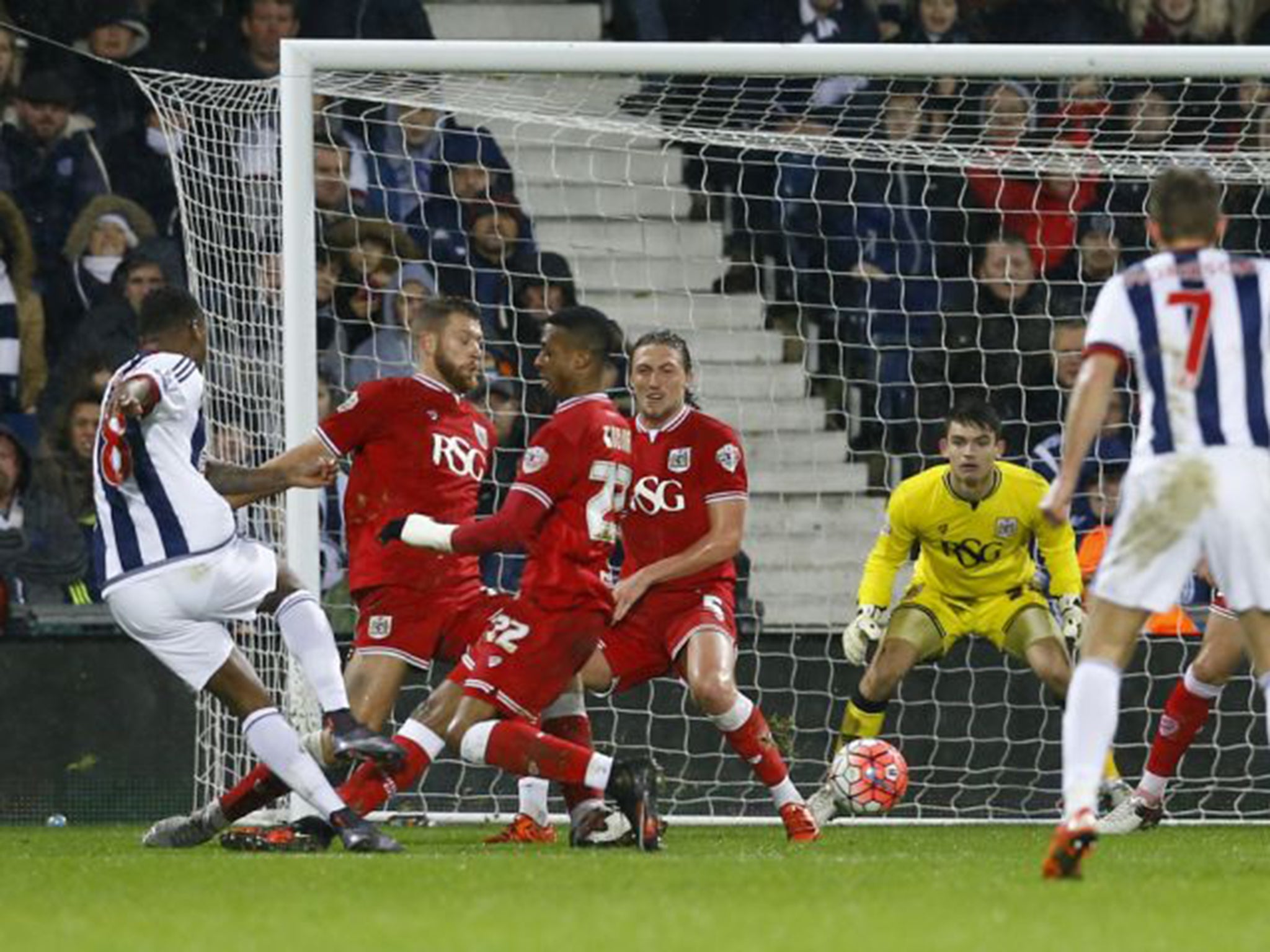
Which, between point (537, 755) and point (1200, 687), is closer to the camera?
point (537, 755)

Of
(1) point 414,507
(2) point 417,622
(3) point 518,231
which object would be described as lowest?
(2) point 417,622

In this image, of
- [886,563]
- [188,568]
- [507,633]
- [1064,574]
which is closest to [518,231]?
[886,563]

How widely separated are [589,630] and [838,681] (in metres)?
2.98

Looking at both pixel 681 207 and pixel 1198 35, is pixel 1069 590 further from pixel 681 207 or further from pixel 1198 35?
pixel 1198 35

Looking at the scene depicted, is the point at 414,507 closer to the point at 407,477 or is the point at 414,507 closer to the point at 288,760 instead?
the point at 407,477

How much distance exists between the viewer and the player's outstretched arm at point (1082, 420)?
21.3ft

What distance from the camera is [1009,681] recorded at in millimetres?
11234

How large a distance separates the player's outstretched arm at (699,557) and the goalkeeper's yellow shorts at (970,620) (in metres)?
1.43

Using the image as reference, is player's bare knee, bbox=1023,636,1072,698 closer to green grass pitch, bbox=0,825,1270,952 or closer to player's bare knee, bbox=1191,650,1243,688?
player's bare knee, bbox=1191,650,1243,688

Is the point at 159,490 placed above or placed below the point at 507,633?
above

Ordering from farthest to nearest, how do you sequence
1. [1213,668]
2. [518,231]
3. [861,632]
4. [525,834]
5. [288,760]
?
[518,231]
[861,632]
[1213,668]
[525,834]
[288,760]

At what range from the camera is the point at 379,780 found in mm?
8383

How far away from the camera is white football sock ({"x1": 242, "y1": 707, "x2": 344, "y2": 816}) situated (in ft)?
25.8

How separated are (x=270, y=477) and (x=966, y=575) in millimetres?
3436
